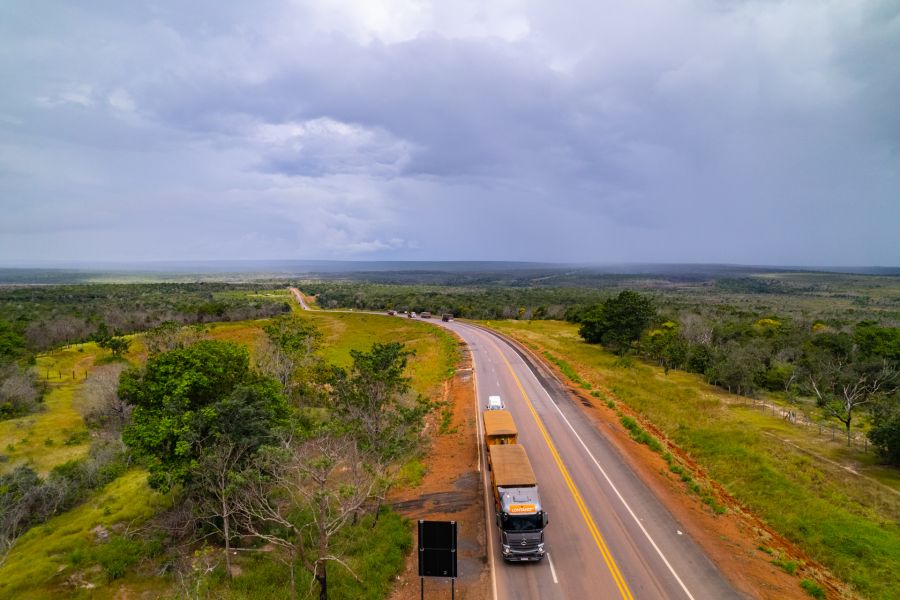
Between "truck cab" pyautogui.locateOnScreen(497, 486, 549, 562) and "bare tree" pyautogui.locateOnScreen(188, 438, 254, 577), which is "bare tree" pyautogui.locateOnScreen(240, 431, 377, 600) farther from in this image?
"truck cab" pyautogui.locateOnScreen(497, 486, 549, 562)

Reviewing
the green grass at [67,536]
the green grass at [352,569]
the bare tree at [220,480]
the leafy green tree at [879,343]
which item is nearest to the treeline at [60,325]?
the green grass at [67,536]

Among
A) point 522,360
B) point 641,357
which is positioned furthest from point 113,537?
point 641,357

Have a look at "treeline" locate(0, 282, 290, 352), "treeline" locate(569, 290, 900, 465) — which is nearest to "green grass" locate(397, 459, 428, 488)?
"treeline" locate(569, 290, 900, 465)

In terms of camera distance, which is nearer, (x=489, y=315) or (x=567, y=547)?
(x=567, y=547)

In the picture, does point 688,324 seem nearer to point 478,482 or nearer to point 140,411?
point 478,482

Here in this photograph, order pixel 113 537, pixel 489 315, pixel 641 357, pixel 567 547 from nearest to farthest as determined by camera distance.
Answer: pixel 567 547, pixel 113 537, pixel 641 357, pixel 489 315

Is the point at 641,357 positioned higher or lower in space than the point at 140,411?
lower

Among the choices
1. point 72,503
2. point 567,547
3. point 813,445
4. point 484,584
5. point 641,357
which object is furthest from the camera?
point 641,357

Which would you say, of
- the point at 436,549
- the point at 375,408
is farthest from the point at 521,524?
the point at 375,408
